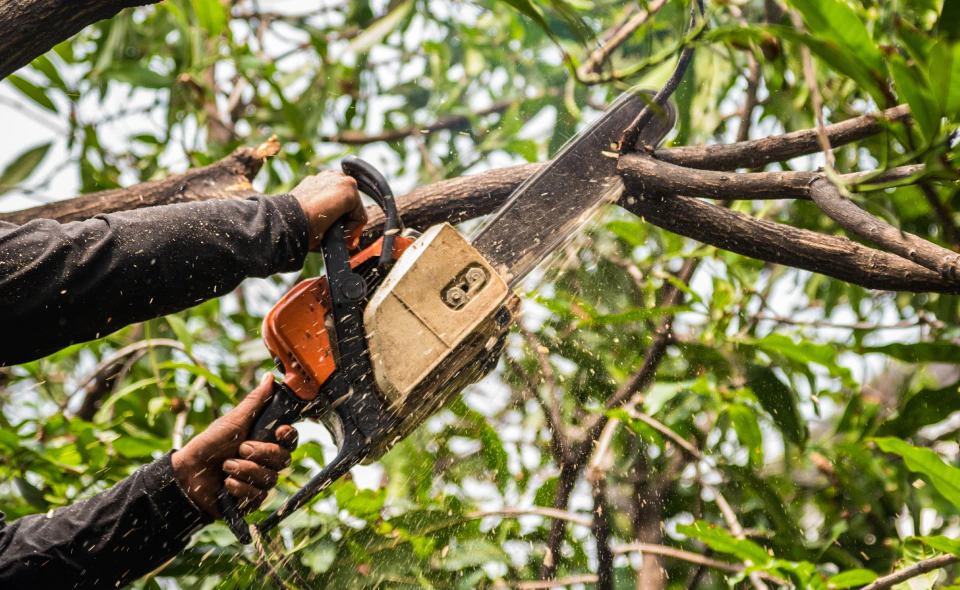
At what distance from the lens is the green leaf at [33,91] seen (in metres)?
1.86

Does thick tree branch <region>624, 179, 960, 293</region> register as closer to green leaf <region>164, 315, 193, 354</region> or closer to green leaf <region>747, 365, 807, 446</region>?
green leaf <region>747, 365, 807, 446</region>

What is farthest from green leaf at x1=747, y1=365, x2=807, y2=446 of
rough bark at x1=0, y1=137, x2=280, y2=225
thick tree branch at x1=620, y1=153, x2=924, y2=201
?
rough bark at x1=0, y1=137, x2=280, y2=225

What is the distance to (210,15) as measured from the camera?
75.8 inches

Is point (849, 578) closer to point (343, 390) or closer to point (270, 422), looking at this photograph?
point (343, 390)

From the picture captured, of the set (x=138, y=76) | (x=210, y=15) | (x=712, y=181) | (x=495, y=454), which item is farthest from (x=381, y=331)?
(x=138, y=76)

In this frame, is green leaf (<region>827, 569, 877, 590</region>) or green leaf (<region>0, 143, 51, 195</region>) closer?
green leaf (<region>827, 569, 877, 590</region>)

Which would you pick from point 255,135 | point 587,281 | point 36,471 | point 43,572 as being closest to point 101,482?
point 36,471

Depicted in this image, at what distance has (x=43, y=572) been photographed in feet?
3.90

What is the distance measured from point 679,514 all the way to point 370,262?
51.3 inches

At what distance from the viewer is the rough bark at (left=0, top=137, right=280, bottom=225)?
1465 mm

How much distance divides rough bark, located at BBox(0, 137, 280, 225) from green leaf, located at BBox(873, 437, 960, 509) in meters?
1.27

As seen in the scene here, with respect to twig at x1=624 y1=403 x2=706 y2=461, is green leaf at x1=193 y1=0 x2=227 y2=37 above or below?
above

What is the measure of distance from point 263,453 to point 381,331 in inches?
11.5

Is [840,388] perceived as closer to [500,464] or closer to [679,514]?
[679,514]
